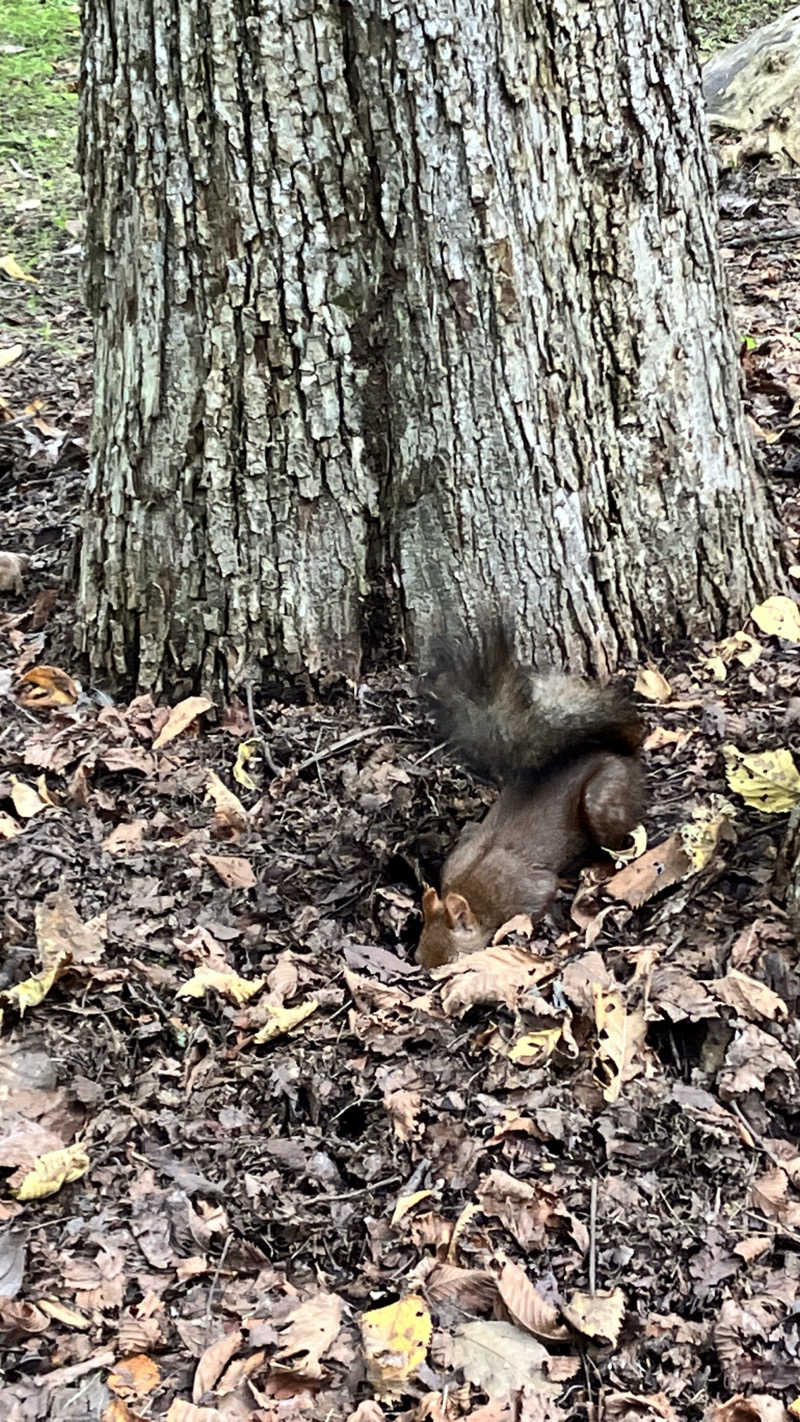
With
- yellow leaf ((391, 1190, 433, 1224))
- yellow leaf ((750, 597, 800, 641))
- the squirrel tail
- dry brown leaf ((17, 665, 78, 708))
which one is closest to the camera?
yellow leaf ((391, 1190, 433, 1224))

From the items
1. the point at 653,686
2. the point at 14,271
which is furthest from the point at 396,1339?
the point at 14,271

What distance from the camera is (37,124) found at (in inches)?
315

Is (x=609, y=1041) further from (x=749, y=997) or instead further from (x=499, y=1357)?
(x=499, y=1357)

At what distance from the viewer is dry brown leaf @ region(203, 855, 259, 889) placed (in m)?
3.32

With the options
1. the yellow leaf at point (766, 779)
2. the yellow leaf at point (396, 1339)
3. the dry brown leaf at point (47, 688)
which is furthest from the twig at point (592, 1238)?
the dry brown leaf at point (47, 688)

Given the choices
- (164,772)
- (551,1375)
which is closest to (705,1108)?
(551,1375)

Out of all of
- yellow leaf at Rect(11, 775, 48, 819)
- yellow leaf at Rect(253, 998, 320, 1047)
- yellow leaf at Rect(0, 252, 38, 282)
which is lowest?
yellow leaf at Rect(253, 998, 320, 1047)

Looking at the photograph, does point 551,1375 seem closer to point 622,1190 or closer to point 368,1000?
point 622,1190

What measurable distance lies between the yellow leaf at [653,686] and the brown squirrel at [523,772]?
0.11 m

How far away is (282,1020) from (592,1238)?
84 cm

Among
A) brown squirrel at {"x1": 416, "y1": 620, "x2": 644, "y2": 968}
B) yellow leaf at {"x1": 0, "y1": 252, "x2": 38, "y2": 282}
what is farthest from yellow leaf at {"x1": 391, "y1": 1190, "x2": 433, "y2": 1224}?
yellow leaf at {"x1": 0, "y1": 252, "x2": 38, "y2": 282}

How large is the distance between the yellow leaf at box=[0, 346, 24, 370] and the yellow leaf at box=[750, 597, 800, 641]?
3758 millimetres

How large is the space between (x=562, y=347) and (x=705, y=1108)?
6.29 ft

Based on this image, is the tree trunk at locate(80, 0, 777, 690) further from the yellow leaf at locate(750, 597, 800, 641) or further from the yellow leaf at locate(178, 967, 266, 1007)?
the yellow leaf at locate(178, 967, 266, 1007)
